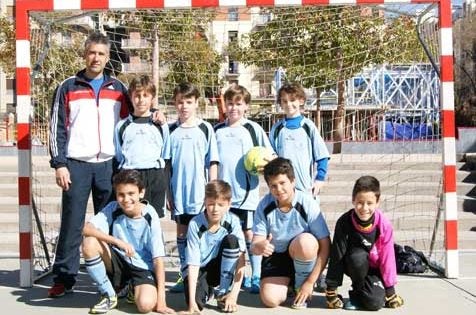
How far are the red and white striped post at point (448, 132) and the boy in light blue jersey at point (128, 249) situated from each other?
2.63m

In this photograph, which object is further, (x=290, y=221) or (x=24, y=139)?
(x=24, y=139)

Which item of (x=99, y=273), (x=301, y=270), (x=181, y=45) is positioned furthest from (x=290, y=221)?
(x=181, y=45)

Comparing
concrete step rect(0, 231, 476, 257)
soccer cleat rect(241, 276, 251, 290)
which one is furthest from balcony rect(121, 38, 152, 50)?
soccer cleat rect(241, 276, 251, 290)

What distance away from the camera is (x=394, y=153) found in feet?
43.9

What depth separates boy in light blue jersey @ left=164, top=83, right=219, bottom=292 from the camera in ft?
18.2

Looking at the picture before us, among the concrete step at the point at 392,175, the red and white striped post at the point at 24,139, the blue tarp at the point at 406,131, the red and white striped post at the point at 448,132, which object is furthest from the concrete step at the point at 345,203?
the red and white striped post at the point at 448,132

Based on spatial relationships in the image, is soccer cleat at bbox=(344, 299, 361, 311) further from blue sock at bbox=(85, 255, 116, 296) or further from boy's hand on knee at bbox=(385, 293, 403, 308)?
blue sock at bbox=(85, 255, 116, 296)

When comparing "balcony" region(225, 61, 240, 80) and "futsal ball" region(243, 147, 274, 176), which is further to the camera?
"balcony" region(225, 61, 240, 80)

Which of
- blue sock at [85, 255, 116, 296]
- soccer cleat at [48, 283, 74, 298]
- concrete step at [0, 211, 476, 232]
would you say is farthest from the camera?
concrete step at [0, 211, 476, 232]

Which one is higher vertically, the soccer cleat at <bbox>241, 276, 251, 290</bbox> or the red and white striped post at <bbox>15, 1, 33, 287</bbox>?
the red and white striped post at <bbox>15, 1, 33, 287</bbox>

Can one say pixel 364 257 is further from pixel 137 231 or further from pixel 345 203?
pixel 345 203

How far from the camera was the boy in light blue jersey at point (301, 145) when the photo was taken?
5.59m

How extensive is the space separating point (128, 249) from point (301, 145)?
1.70 metres

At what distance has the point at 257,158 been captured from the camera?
5.37 metres
